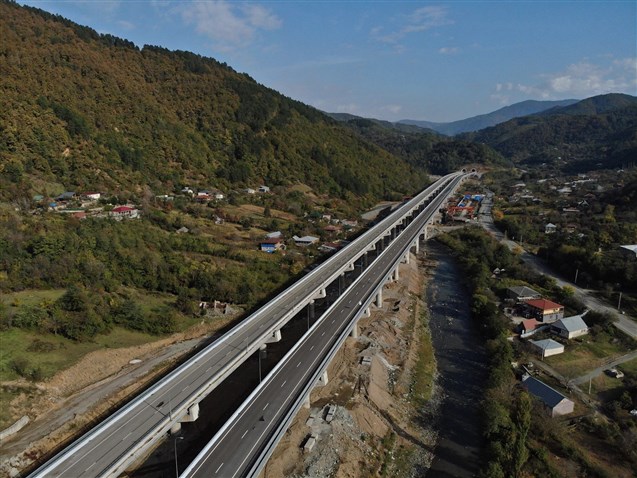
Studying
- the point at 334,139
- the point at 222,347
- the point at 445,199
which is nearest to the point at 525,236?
the point at 445,199

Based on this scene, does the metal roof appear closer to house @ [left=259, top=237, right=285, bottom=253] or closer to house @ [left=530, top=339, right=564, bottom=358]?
house @ [left=530, top=339, right=564, bottom=358]

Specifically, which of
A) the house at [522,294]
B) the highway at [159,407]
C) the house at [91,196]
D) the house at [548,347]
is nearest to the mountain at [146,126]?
the house at [91,196]

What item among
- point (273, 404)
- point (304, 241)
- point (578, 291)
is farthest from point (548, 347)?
point (304, 241)

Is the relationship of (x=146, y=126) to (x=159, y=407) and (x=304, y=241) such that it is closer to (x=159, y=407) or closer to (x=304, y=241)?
(x=304, y=241)

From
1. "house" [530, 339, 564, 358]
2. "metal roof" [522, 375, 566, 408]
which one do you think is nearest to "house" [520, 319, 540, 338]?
"house" [530, 339, 564, 358]

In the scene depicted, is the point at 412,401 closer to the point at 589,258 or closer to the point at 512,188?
the point at 589,258
